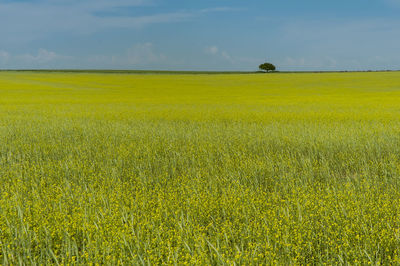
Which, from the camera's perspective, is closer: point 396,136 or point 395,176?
point 395,176

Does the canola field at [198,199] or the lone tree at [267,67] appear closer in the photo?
the canola field at [198,199]

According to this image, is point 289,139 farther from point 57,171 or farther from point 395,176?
point 57,171

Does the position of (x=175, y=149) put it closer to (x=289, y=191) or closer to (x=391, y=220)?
(x=289, y=191)

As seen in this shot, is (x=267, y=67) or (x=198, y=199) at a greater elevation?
(x=267, y=67)

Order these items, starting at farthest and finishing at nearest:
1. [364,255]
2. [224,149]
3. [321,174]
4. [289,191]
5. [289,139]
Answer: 1. [289,139]
2. [224,149]
3. [321,174]
4. [289,191]
5. [364,255]

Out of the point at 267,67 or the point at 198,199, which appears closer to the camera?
the point at 198,199

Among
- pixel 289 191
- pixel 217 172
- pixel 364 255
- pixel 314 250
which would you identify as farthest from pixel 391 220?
pixel 217 172

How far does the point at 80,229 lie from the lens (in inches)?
148

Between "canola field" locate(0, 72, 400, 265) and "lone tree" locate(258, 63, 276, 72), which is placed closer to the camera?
"canola field" locate(0, 72, 400, 265)

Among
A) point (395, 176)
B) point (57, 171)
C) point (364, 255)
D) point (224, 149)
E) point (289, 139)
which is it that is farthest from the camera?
point (289, 139)

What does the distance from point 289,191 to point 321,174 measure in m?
1.26

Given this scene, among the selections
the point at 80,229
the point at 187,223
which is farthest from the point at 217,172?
the point at 80,229

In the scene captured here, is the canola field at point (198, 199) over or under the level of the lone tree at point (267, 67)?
under

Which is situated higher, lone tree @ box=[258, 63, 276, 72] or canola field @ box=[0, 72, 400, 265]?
lone tree @ box=[258, 63, 276, 72]
